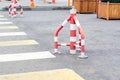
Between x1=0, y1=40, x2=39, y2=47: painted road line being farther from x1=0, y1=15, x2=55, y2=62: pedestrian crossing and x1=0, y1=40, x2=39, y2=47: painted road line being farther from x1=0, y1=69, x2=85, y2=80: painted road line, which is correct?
x1=0, y1=69, x2=85, y2=80: painted road line

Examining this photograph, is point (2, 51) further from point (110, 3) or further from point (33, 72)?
point (110, 3)

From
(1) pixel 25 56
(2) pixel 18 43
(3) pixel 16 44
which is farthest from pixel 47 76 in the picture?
(2) pixel 18 43

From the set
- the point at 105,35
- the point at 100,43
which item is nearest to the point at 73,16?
the point at 100,43

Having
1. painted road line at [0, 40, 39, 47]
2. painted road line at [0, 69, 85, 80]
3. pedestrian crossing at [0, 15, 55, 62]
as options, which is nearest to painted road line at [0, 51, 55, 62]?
pedestrian crossing at [0, 15, 55, 62]

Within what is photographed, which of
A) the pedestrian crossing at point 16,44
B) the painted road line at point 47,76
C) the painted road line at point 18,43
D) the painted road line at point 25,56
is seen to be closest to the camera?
the painted road line at point 47,76

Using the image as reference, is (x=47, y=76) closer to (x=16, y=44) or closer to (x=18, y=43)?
(x=16, y=44)

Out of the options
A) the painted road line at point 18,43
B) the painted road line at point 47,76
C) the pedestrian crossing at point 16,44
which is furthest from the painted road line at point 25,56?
the painted road line at point 18,43

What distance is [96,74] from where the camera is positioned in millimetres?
7000

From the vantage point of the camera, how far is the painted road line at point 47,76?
6.70 meters

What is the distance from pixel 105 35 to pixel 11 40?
3.39m

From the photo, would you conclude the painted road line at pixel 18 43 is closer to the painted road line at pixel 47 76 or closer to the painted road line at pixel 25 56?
the painted road line at pixel 25 56

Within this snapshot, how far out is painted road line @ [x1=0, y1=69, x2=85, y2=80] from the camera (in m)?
6.70

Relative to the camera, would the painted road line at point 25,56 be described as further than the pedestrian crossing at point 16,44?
No

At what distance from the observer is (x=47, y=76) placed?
6.86 m
